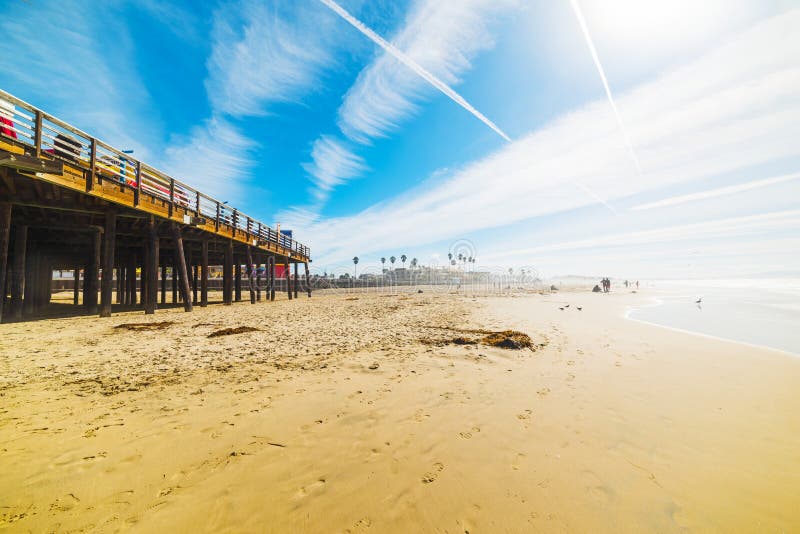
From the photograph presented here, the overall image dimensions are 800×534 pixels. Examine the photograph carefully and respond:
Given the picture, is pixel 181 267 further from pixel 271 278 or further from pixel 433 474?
pixel 433 474

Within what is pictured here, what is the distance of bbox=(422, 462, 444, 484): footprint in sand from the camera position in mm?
2824

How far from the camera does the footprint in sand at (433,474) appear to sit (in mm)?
2824

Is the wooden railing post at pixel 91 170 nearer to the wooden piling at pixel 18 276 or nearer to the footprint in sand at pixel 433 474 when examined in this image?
the wooden piling at pixel 18 276

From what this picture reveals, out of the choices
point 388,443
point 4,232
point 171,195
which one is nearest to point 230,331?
point 388,443

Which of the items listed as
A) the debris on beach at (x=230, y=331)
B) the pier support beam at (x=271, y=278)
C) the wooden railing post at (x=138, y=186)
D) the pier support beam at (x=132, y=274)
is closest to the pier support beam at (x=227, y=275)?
Result: the pier support beam at (x=132, y=274)

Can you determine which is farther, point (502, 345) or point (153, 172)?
point (153, 172)

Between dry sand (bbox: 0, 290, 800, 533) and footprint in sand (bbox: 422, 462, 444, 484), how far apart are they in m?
0.02

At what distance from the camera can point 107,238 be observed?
11938 millimetres

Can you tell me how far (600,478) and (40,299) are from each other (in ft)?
83.8

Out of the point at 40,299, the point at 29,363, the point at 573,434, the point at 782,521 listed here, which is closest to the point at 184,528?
the point at 573,434

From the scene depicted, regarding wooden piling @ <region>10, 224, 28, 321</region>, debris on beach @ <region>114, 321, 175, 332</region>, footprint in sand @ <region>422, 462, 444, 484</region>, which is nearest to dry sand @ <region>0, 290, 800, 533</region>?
footprint in sand @ <region>422, 462, 444, 484</region>

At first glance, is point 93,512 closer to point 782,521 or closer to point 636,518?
point 636,518

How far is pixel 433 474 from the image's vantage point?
2.91 metres

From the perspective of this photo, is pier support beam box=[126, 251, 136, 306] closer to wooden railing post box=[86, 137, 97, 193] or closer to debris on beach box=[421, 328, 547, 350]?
wooden railing post box=[86, 137, 97, 193]
